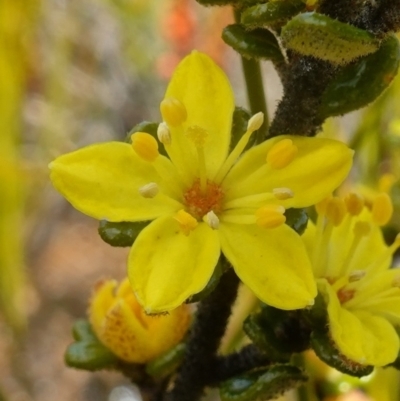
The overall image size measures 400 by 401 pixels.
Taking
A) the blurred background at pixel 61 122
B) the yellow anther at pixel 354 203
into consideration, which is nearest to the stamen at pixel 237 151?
the yellow anther at pixel 354 203

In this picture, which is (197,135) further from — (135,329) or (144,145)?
(135,329)

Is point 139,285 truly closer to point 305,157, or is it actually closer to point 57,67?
point 305,157

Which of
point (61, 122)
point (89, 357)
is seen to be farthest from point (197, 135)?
point (61, 122)

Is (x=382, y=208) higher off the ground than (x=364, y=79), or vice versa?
(x=364, y=79)

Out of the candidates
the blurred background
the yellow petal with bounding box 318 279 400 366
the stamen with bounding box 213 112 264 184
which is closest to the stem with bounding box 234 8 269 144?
the stamen with bounding box 213 112 264 184

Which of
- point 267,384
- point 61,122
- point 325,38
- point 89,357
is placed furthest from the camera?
point 61,122

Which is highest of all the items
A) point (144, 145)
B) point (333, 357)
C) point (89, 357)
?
point (144, 145)

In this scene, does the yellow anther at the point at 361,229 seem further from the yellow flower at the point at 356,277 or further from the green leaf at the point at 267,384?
the green leaf at the point at 267,384
